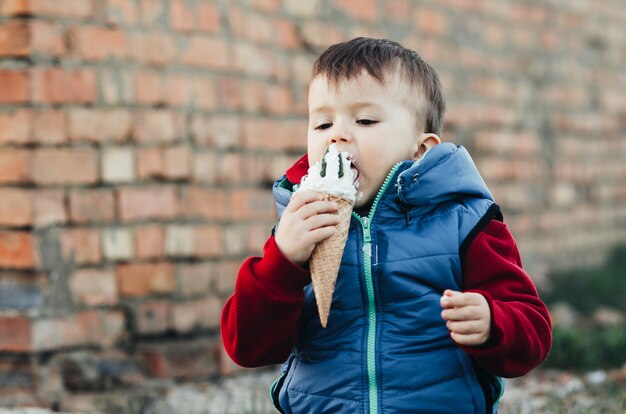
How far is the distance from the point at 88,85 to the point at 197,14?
661 millimetres

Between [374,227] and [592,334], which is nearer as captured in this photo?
[374,227]

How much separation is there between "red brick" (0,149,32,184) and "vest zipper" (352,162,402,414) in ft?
6.10

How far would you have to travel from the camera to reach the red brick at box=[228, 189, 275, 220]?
4.67 metres

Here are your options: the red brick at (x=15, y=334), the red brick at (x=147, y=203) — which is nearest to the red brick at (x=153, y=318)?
the red brick at (x=147, y=203)

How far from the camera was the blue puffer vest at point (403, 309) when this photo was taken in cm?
241

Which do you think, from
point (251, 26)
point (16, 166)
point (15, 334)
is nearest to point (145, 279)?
point (15, 334)

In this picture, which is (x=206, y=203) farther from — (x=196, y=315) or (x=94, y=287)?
(x=94, y=287)

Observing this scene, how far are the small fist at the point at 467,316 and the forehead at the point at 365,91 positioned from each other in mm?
538

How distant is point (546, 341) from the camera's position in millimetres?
2461

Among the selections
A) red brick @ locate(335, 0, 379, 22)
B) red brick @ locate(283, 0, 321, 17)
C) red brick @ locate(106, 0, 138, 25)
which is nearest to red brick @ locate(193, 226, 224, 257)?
red brick @ locate(106, 0, 138, 25)

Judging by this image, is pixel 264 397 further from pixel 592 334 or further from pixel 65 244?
pixel 592 334

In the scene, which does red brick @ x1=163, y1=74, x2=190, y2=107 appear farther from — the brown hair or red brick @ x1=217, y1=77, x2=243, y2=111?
the brown hair

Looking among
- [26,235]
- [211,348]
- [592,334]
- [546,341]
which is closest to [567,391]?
[592,334]

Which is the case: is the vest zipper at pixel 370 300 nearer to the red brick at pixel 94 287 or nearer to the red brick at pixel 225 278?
the red brick at pixel 94 287
